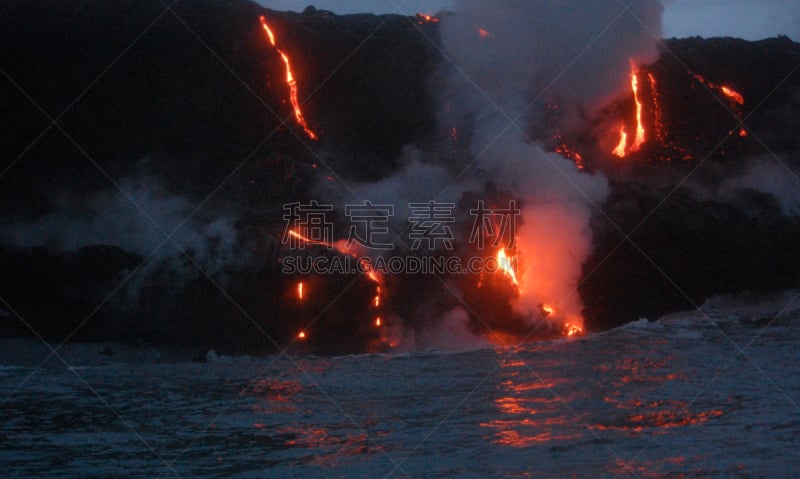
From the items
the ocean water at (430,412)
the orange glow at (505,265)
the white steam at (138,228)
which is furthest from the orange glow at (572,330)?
the white steam at (138,228)

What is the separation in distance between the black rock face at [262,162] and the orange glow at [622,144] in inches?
8.5

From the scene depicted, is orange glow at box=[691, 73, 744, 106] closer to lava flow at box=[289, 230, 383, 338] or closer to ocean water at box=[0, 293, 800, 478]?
ocean water at box=[0, 293, 800, 478]

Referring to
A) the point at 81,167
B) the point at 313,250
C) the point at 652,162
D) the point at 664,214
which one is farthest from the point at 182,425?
the point at 652,162

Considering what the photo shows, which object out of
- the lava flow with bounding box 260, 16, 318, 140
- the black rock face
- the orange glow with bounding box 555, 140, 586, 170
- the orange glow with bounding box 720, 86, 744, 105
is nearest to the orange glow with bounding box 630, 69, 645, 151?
the black rock face

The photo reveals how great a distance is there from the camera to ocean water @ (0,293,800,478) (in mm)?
4296

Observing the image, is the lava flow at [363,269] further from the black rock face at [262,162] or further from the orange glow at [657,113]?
the orange glow at [657,113]

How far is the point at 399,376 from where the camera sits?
7051 millimetres

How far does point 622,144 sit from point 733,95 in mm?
3098

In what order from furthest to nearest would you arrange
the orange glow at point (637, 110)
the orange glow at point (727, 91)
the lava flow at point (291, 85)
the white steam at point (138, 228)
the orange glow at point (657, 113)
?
the orange glow at point (727, 91)
the orange glow at point (657, 113)
the orange glow at point (637, 110)
the lava flow at point (291, 85)
the white steam at point (138, 228)

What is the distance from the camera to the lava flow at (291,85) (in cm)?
1138

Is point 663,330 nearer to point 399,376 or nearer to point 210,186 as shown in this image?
point 399,376

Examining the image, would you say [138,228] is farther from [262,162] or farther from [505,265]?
[505,265]

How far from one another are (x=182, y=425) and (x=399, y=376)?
2211 millimetres

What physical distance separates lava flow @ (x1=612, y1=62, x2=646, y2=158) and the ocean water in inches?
148
